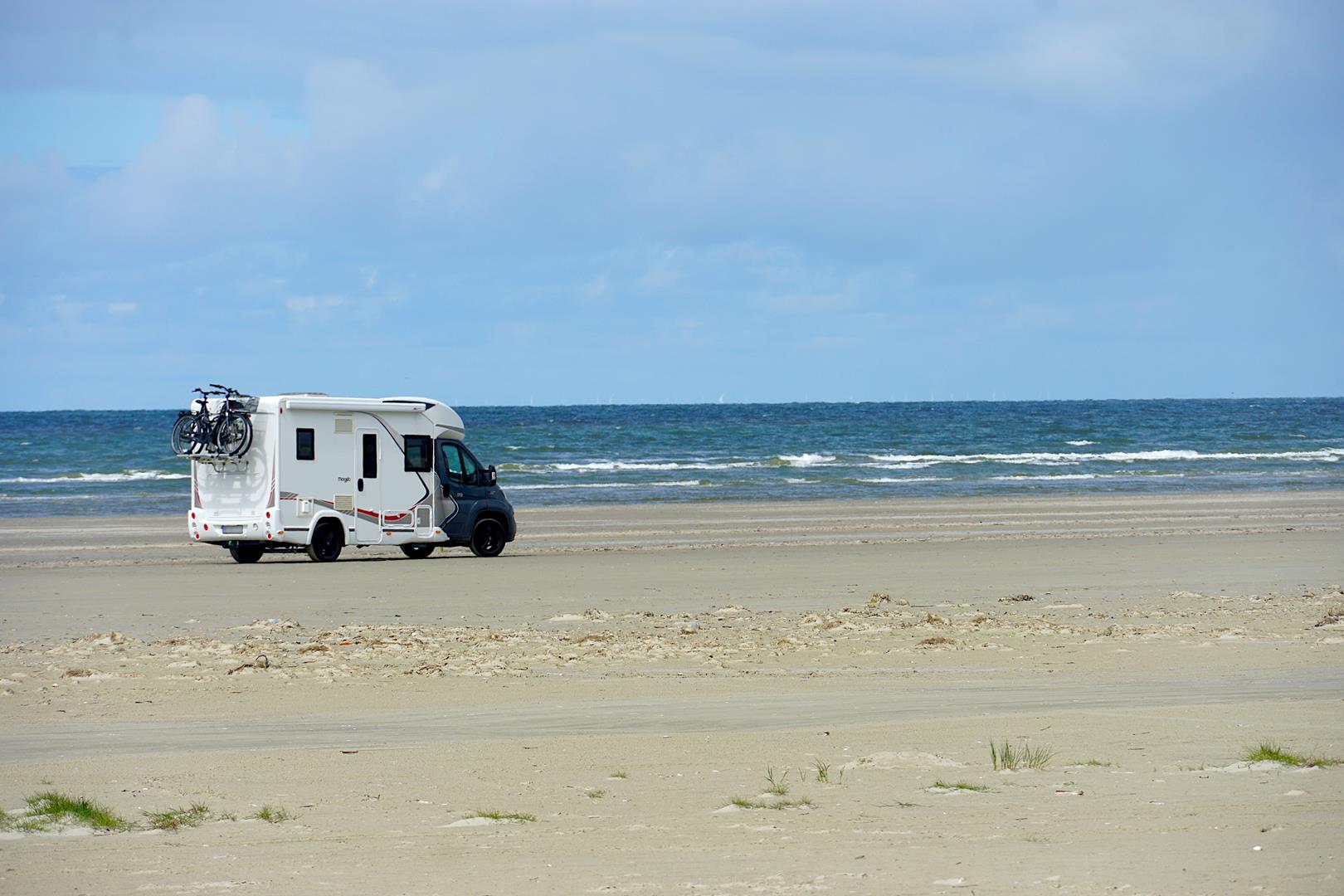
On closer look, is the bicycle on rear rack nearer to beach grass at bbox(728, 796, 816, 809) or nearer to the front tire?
the front tire

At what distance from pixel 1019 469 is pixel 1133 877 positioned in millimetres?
46478

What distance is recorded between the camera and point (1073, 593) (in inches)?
669

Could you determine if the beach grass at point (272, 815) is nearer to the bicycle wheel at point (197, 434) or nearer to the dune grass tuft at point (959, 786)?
the dune grass tuft at point (959, 786)

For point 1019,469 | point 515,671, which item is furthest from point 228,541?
point 1019,469

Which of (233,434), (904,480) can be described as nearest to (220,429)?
(233,434)

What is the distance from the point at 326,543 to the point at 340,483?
97cm

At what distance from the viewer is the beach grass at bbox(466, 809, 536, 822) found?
6.89m

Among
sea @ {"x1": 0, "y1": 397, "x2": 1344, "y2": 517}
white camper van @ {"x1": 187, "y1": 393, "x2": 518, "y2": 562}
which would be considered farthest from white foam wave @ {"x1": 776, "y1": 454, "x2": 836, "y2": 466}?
white camper van @ {"x1": 187, "y1": 393, "x2": 518, "y2": 562}

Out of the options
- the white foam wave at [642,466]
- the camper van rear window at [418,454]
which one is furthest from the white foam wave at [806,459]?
the camper van rear window at [418,454]

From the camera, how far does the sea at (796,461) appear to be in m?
40.8

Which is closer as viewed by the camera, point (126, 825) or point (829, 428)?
point (126, 825)

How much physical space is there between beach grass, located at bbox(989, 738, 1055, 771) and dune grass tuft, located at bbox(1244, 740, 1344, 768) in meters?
1.09

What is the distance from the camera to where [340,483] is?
21953 mm

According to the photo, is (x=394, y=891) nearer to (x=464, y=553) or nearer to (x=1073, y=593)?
(x=1073, y=593)
